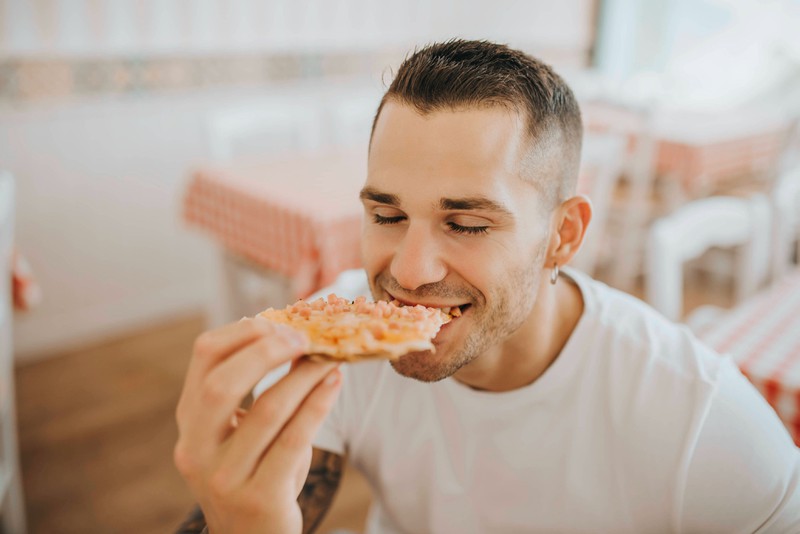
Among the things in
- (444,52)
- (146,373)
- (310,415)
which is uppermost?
(444,52)

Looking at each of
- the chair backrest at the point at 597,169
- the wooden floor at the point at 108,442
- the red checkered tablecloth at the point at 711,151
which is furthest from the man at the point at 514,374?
the red checkered tablecloth at the point at 711,151

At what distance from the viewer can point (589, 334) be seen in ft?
3.76

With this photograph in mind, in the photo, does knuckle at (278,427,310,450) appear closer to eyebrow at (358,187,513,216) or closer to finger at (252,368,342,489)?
finger at (252,368,342,489)

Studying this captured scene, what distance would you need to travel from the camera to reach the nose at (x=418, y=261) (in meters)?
0.98

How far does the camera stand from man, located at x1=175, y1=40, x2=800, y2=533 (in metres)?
0.99

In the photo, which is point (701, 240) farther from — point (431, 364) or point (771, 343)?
point (431, 364)

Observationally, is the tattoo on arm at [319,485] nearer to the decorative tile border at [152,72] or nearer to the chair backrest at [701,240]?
the chair backrest at [701,240]

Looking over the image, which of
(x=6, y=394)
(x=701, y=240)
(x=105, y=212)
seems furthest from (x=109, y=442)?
(x=701, y=240)

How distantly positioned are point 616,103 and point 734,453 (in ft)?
11.5

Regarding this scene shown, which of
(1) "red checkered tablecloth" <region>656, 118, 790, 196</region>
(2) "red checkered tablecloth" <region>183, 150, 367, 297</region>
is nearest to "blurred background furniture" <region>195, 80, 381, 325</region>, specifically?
(2) "red checkered tablecloth" <region>183, 150, 367, 297</region>

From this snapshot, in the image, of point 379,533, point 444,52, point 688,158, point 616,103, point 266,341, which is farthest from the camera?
point 616,103

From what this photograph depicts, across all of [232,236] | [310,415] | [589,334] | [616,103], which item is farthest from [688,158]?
[310,415]

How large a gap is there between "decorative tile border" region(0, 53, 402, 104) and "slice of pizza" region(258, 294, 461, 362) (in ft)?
9.64

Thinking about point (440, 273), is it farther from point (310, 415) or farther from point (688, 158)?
point (688, 158)
